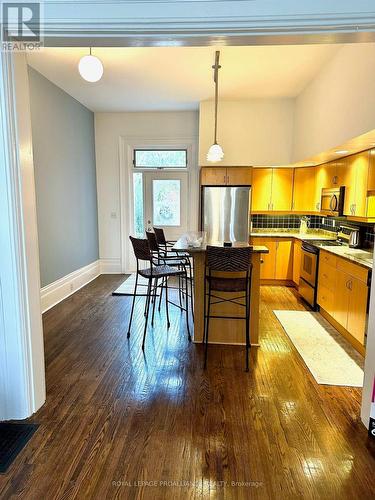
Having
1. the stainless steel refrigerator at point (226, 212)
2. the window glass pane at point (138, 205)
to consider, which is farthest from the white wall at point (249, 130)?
the window glass pane at point (138, 205)

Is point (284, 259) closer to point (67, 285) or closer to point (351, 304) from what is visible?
point (351, 304)

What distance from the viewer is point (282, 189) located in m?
5.37

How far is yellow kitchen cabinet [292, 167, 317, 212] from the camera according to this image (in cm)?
521

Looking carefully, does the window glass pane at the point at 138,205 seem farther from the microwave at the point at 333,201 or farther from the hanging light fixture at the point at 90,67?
the microwave at the point at 333,201

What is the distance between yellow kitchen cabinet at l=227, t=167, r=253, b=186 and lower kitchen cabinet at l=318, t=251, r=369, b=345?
5.93 feet

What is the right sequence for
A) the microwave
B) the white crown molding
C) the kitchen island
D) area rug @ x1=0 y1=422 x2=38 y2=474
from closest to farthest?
the white crown molding < area rug @ x1=0 y1=422 x2=38 y2=474 < the kitchen island < the microwave

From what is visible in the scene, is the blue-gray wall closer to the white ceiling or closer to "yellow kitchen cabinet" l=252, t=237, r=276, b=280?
the white ceiling

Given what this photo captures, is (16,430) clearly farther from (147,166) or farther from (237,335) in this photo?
(147,166)

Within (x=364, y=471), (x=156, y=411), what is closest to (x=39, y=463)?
(x=156, y=411)

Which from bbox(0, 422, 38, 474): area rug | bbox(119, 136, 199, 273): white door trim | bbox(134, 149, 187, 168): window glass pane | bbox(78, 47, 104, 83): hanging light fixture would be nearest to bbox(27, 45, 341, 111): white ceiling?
bbox(78, 47, 104, 83): hanging light fixture

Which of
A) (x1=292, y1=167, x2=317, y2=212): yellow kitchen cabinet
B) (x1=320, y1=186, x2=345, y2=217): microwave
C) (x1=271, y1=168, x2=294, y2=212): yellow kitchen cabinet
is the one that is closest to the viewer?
A: (x1=320, y1=186, x2=345, y2=217): microwave

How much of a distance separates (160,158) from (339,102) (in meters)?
3.33

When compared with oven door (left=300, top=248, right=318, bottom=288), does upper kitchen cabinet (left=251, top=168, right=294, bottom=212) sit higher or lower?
higher

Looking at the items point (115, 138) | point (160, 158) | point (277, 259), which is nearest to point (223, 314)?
point (277, 259)
